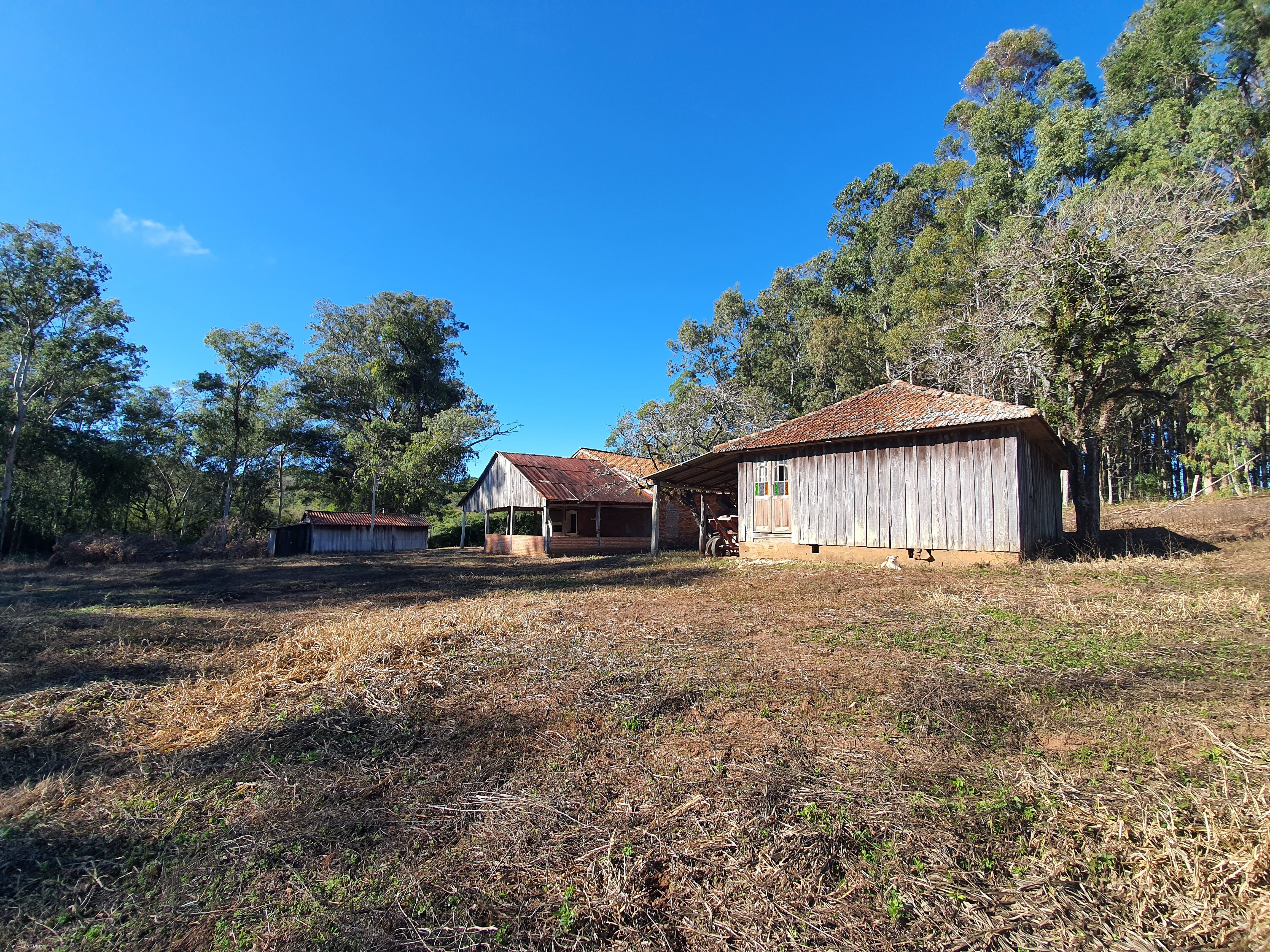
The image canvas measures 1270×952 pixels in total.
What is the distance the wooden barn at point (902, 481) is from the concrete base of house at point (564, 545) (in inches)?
366

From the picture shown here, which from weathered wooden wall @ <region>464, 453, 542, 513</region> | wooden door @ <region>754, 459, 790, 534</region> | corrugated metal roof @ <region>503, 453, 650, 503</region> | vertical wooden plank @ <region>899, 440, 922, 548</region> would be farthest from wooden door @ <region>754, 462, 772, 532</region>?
weathered wooden wall @ <region>464, 453, 542, 513</region>

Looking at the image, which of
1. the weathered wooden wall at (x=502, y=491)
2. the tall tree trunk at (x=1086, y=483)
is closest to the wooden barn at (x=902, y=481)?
the tall tree trunk at (x=1086, y=483)

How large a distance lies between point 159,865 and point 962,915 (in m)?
3.76

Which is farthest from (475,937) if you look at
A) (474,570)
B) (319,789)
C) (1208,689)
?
(474,570)

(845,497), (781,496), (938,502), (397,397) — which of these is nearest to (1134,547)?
(938,502)

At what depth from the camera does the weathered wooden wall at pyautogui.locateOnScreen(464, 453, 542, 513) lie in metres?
24.1

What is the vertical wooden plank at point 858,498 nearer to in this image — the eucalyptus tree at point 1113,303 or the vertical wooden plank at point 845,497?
the vertical wooden plank at point 845,497

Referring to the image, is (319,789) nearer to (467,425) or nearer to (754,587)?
(754,587)

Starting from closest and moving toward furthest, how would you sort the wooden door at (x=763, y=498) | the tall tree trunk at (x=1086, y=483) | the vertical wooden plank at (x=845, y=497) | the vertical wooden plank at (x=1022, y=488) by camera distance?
the vertical wooden plank at (x=1022, y=488) < the vertical wooden plank at (x=845, y=497) < the tall tree trunk at (x=1086, y=483) < the wooden door at (x=763, y=498)

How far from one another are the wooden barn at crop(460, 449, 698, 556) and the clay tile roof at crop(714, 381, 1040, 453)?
814 cm

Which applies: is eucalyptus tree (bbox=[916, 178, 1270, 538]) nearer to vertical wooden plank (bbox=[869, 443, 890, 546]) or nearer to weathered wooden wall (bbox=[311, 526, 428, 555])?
vertical wooden plank (bbox=[869, 443, 890, 546])

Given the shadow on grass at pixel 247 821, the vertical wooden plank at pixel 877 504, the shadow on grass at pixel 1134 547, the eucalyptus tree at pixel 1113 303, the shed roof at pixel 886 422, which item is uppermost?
the eucalyptus tree at pixel 1113 303

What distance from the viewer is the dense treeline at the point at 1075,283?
12906 millimetres

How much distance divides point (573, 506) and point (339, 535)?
47.4 feet
